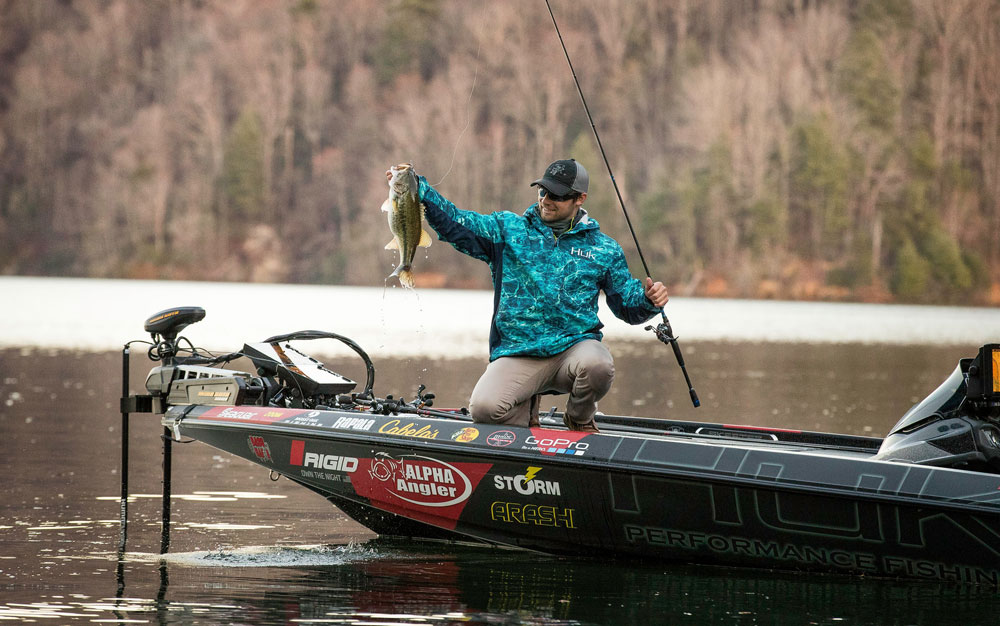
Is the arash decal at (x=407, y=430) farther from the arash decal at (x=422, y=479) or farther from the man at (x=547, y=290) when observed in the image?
the man at (x=547, y=290)

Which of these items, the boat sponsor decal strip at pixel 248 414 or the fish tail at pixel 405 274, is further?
the boat sponsor decal strip at pixel 248 414

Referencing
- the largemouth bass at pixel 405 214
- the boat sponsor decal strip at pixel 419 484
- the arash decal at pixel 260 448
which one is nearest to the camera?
the largemouth bass at pixel 405 214

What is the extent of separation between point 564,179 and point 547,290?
519mm

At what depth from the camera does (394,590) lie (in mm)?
5664

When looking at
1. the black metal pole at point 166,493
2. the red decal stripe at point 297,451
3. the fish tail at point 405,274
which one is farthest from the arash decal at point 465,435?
the black metal pole at point 166,493

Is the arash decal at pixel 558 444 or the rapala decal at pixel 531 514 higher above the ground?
the arash decal at pixel 558 444

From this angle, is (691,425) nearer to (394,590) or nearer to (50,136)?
(394,590)

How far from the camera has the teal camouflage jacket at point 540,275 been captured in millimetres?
6039

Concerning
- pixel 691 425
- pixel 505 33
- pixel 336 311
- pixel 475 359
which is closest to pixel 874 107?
pixel 505 33

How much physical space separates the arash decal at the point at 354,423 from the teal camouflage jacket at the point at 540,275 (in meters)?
0.76

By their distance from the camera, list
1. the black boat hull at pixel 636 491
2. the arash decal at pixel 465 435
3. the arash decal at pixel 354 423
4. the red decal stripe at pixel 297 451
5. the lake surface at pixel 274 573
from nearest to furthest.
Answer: the lake surface at pixel 274 573 < the black boat hull at pixel 636 491 < the arash decal at pixel 465 435 < the arash decal at pixel 354 423 < the red decal stripe at pixel 297 451

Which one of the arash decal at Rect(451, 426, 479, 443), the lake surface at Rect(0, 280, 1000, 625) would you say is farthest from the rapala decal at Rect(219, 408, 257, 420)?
the arash decal at Rect(451, 426, 479, 443)

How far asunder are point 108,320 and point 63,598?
2781cm

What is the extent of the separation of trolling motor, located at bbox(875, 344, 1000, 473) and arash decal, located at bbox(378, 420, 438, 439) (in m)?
2.07
